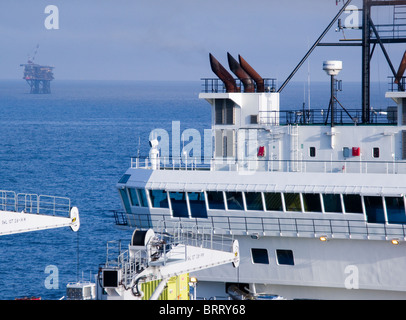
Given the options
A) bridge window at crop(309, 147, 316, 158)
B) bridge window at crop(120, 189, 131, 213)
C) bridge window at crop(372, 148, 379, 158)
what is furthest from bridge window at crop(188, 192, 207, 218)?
bridge window at crop(372, 148, 379, 158)

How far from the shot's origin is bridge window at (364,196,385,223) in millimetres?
42006

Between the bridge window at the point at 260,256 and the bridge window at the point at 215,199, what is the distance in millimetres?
2567

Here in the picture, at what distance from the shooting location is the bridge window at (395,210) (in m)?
41.7

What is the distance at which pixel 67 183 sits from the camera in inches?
4656

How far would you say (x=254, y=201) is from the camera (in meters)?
43.7

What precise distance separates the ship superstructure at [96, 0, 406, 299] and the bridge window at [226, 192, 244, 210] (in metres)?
0.05

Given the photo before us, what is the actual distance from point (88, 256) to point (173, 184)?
3277cm

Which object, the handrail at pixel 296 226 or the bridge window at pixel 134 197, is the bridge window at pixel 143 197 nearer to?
the bridge window at pixel 134 197

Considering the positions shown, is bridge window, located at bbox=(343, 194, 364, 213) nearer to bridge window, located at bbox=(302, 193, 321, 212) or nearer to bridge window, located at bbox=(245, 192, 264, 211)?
bridge window, located at bbox=(302, 193, 321, 212)

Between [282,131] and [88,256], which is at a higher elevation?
[282,131]

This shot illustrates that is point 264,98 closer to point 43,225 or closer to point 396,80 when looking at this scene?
point 396,80

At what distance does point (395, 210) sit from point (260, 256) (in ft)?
22.0
